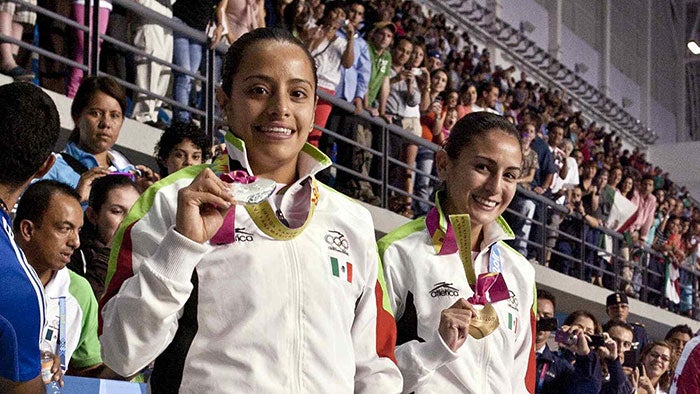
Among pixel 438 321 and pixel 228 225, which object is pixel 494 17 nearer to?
pixel 438 321

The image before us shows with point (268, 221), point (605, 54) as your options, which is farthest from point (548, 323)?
point (605, 54)

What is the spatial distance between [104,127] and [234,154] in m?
2.71

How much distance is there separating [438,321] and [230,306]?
93 cm

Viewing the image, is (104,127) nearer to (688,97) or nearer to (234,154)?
(234,154)

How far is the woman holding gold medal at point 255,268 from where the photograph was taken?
217 cm

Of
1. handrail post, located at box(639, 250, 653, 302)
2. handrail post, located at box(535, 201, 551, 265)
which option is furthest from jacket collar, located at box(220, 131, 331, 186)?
handrail post, located at box(639, 250, 653, 302)

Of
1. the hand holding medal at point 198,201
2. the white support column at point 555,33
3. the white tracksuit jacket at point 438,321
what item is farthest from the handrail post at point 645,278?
the hand holding medal at point 198,201

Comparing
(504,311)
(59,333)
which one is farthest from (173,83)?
(504,311)

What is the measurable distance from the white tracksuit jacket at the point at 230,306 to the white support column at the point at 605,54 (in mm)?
21375

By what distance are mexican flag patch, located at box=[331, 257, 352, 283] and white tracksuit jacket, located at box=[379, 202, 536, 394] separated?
560 millimetres

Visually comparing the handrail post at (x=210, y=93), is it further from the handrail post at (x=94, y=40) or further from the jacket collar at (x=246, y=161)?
the jacket collar at (x=246, y=161)

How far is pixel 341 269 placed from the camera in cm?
242

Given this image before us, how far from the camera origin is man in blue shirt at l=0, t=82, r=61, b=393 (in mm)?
2051

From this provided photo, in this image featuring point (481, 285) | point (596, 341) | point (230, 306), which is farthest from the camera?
point (596, 341)
